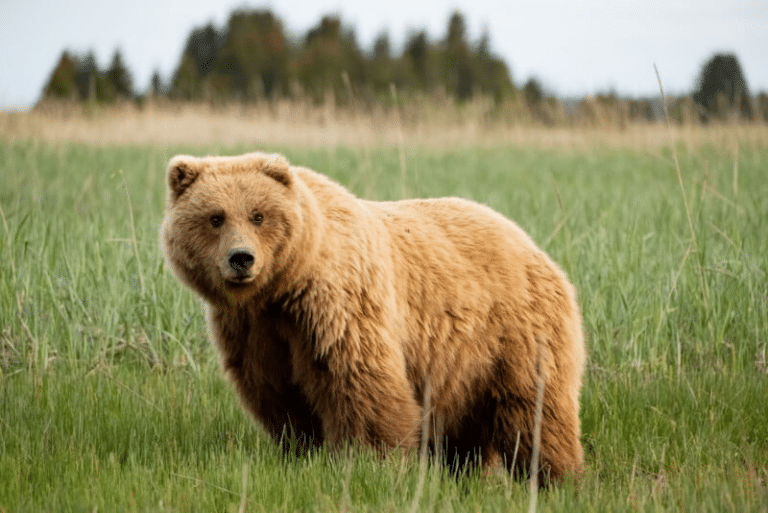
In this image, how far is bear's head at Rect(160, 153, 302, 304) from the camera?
350 cm

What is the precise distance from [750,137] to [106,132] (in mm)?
13632

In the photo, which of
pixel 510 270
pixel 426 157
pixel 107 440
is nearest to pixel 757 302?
pixel 510 270

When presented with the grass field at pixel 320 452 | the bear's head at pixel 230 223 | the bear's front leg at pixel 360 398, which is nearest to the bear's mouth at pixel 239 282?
the bear's head at pixel 230 223

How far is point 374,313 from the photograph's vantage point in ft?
12.2

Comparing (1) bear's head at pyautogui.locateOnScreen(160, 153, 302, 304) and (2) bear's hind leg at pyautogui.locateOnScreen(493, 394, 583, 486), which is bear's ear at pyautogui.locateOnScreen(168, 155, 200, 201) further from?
(2) bear's hind leg at pyautogui.locateOnScreen(493, 394, 583, 486)

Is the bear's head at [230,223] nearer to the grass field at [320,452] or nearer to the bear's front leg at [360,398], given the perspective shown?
the bear's front leg at [360,398]

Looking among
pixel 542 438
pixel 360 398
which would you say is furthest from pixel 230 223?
pixel 542 438

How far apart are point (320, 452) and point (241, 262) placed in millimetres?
908

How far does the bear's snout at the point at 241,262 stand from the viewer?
3410 millimetres

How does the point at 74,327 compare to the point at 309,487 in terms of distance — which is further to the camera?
the point at 74,327

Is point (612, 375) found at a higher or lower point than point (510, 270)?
lower

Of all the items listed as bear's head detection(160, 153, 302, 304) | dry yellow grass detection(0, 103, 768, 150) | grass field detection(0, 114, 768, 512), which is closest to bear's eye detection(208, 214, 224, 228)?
bear's head detection(160, 153, 302, 304)

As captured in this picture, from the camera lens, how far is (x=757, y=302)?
18.9 feet

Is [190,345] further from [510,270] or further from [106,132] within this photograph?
[106,132]
